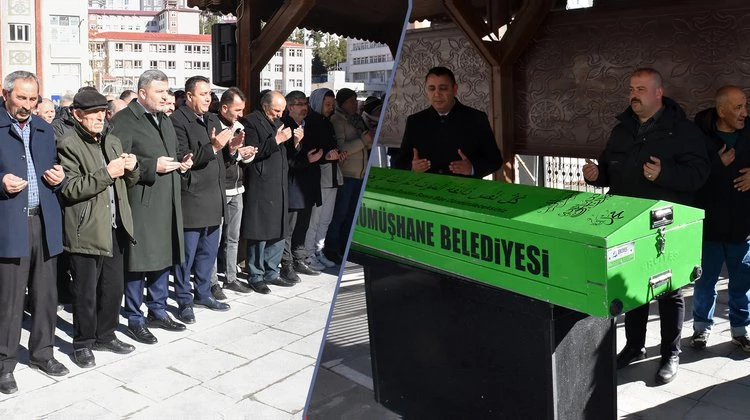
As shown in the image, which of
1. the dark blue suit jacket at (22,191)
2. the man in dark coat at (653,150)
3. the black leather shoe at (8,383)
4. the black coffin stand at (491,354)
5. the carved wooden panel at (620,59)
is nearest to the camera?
the dark blue suit jacket at (22,191)

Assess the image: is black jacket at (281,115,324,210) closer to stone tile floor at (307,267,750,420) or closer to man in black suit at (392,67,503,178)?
stone tile floor at (307,267,750,420)

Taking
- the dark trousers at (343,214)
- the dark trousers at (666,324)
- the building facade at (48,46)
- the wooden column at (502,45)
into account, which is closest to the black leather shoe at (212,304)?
the dark trousers at (343,214)

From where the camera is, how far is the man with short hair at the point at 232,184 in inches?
38.1

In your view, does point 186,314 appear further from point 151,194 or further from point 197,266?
point 151,194

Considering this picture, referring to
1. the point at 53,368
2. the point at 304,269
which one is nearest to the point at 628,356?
the point at 304,269

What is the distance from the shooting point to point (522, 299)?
177cm

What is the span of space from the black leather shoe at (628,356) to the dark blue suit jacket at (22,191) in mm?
2746

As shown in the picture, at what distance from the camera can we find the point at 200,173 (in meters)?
1.02

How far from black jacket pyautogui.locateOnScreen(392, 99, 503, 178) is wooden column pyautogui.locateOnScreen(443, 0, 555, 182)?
0.31m

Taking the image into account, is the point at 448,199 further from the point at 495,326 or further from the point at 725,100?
the point at 725,100

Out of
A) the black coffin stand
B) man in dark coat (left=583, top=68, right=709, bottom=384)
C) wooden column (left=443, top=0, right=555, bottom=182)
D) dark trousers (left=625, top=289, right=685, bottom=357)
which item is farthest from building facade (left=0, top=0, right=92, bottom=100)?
dark trousers (left=625, top=289, right=685, bottom=357)

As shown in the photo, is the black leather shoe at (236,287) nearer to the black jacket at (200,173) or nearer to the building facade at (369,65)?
the black jacket at (200,173)


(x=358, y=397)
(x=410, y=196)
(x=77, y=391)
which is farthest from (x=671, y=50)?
(x=77, y=391)

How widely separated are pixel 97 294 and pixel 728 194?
291 centimetres
